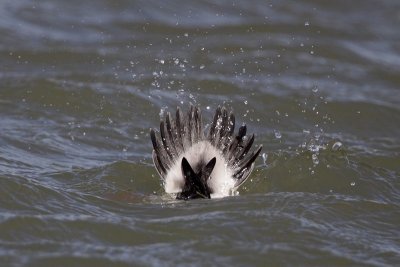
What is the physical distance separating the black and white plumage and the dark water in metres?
0.13

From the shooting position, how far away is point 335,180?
21.9 ft

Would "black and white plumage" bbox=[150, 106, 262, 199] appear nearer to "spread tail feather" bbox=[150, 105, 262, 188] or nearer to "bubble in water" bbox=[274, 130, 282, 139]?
"spread tail feather" bbox=[150, 105, 262, 188]

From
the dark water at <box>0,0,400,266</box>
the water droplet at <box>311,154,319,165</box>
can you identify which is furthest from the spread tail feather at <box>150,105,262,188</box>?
the water droplet at <box>311,154,319,165</box>

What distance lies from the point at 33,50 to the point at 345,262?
4.72 metres

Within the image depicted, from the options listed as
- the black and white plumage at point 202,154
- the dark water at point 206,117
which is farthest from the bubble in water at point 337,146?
the black and white plumage at point 202,154

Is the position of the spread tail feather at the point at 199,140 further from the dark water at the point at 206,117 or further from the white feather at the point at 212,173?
the dark water at the point at 206,117

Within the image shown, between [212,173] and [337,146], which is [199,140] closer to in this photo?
[212,173]

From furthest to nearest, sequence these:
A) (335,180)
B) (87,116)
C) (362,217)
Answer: (87,116), (335,180), (362,217)

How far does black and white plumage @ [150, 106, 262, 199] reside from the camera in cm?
603

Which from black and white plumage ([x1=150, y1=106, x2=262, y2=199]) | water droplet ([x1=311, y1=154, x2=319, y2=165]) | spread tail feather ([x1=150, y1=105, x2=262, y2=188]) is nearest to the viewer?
black and white plumage ([x1=150, y1=106, x2=262, y2=199])

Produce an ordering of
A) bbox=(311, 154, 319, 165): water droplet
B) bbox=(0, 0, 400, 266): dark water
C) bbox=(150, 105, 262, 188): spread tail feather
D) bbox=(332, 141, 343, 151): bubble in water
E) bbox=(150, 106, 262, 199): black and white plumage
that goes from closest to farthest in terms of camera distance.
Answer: bbox=(0, 0, 400, 266): dark water, bbox=(150, 106, 262, 199): black and white plumage, bbox=(150, 105, 262, 188): spread tail feather, bbox=(311, 154, 319, 165): water droplet, bbox=(332, 141, 343, 151): bubble in water

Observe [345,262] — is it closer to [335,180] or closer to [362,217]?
[362,217]

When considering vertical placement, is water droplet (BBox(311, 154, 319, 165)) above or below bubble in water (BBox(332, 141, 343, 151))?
below

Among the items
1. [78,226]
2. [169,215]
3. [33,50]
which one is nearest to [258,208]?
[169,215]
